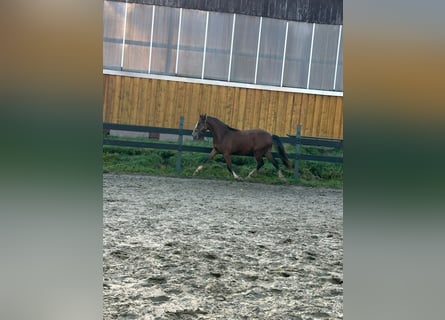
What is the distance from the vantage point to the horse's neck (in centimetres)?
301

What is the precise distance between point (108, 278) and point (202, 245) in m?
0.46

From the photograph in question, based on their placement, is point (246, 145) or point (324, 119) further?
point (324, 119)

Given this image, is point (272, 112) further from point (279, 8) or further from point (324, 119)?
point (279, 8)

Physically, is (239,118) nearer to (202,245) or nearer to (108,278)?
(202,245)

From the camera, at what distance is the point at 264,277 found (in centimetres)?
109

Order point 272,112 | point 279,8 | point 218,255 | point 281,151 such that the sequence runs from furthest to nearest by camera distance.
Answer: point 272,112 → point 279,8 → point 281,151 → point 218,255

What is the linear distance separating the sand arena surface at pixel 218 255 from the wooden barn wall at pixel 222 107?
114cm

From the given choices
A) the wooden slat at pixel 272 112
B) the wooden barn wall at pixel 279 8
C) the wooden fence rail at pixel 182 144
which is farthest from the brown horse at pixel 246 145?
the wooden barn wall at pixel 279 8

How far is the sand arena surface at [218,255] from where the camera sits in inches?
34.3

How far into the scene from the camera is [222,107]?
3.53 meters

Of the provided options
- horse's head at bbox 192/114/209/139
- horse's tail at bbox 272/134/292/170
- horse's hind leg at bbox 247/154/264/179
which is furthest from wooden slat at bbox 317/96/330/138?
horse's head at bbox 192/114/209/139

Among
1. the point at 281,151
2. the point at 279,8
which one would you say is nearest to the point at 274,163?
the point at 281,151

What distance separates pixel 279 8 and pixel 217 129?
131 cm
